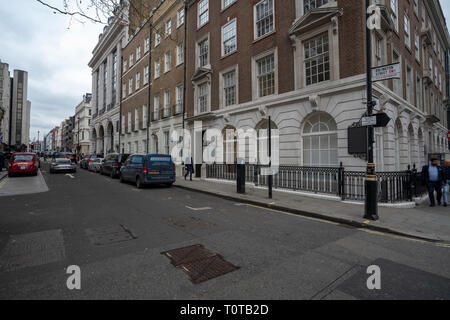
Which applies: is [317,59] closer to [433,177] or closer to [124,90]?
[433,177]

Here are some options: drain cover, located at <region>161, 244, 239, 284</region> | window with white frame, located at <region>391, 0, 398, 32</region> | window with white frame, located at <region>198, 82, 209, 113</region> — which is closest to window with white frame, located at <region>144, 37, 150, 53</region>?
window with white frame, located at <region>198, 82, 209, 113</region>

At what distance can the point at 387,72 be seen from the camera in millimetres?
6078

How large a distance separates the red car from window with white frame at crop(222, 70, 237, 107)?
592 inches

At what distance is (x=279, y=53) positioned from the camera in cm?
1303

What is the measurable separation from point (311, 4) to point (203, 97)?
10159mm

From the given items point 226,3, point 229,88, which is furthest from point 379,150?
point 226,3

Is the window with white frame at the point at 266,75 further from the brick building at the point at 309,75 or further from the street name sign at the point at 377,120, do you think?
the street name sign at the point at 377,120

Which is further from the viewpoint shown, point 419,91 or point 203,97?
point 203,97

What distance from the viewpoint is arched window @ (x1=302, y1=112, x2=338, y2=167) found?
10977mm

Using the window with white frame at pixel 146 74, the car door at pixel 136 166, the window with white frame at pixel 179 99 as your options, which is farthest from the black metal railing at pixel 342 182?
the window with white frame at pixel 146 74

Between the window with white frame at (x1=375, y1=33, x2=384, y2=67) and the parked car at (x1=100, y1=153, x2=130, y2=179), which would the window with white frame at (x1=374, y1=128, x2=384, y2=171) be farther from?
the parked car at (x1=100, y1=153, x2=130, y2=179)

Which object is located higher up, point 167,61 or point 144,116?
point 167,61

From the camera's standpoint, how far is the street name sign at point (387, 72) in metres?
5.84
